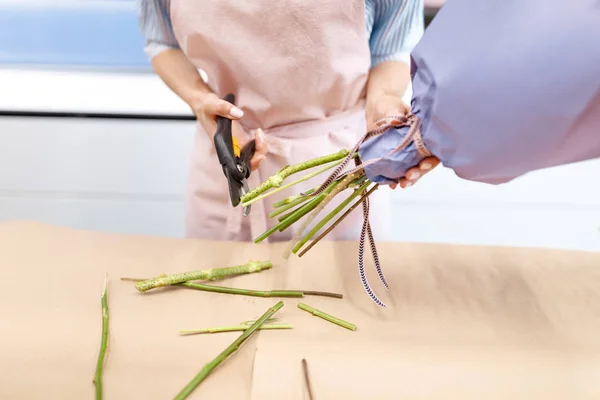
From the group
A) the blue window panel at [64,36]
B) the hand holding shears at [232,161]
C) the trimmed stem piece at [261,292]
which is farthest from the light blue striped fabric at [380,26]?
the blue window panel at [64,36]

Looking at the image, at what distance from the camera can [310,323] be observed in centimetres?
56

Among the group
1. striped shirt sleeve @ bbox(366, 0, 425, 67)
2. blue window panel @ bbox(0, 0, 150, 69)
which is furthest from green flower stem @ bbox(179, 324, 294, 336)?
blue window panel @ bbox(0, 0, 150, 69)

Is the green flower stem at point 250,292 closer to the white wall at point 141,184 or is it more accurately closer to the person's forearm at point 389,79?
the person's forearm at point 389,79

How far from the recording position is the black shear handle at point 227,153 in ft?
1.99

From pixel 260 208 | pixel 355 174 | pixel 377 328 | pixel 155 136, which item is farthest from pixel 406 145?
pixel 155 136

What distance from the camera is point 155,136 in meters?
1.26

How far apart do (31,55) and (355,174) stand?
0.99m

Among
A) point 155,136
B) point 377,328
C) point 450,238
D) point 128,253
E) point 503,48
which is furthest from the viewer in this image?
point 450,238

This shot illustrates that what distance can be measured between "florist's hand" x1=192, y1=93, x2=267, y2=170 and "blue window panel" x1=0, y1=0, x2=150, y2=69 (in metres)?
0.63

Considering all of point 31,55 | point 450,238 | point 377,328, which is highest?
point 31,55

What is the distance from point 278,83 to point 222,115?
0.29ft

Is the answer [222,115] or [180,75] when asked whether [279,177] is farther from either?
[180,75]

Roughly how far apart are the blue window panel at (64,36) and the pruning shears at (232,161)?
729 mm

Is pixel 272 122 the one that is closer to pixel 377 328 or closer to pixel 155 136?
pixel 377 328
